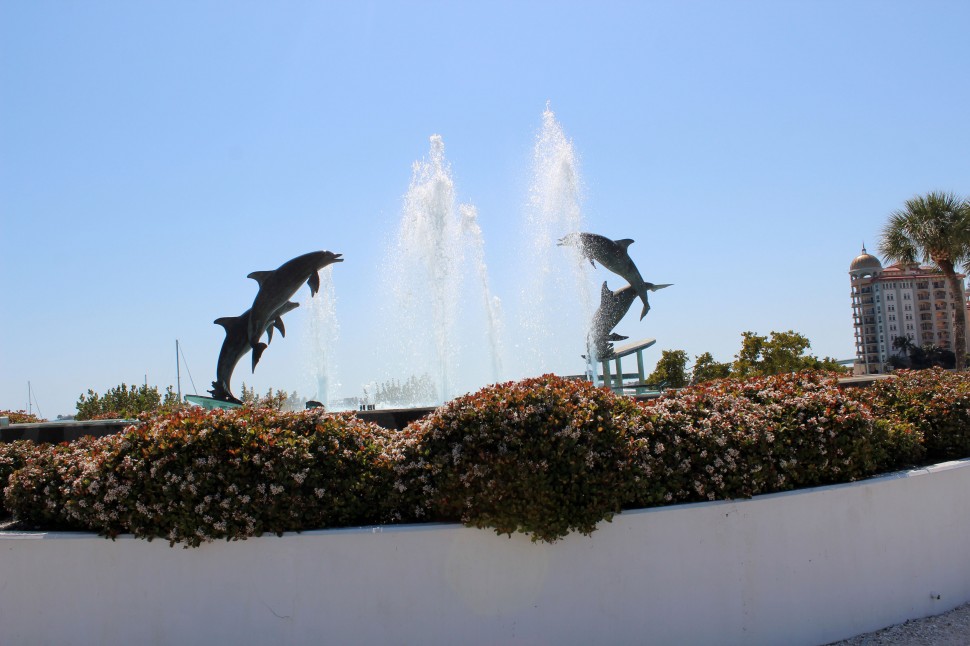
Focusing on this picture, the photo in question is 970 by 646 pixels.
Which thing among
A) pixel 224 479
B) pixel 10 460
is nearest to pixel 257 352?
pixel 10 460

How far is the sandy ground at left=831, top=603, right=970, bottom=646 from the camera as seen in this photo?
533 cm

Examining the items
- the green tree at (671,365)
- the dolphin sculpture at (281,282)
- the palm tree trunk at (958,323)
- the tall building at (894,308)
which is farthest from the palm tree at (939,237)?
the tall building at (894,308)

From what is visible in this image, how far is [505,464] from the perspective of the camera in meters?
4.82

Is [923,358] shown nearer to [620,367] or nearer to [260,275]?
[620,367]

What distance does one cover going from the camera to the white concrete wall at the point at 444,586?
4.87 meters

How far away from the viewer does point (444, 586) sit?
4879 mm

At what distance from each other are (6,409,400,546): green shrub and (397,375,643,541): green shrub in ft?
1.14

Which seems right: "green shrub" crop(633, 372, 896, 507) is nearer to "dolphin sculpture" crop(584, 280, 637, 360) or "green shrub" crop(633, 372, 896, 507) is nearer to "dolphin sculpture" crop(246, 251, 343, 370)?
"dolphin sculpture" crop(246, 251, 343, 370)

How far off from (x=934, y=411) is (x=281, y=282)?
1171cm

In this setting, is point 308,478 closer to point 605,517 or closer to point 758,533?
point 605,517

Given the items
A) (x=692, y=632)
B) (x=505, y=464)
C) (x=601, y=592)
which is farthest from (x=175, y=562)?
(x=692, y=632)

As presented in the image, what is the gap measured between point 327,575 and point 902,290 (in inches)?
3952

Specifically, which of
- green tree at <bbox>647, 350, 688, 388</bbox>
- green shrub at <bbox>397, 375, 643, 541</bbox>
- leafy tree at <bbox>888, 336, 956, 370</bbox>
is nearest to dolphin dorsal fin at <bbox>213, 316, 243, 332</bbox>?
green shrub at <bbox>397, 375, 643, 541</bbox>

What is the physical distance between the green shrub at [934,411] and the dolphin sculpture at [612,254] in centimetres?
1064
